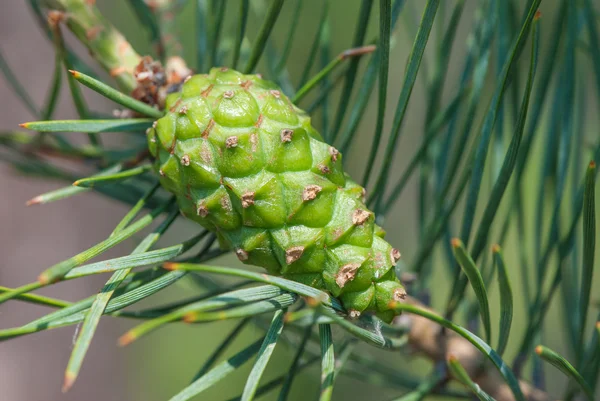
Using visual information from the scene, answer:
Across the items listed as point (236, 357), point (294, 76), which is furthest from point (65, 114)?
point (236, 357)

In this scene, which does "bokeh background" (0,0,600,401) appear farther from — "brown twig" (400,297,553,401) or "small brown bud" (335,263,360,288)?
"small brown bud" (335,263,360,288)

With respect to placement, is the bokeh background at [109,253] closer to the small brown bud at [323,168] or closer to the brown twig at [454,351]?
the brown twig at [454,351]

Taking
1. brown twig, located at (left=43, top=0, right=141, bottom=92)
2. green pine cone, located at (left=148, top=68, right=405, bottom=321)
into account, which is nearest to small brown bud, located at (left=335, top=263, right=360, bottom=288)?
green pine cone, located at (left=148, top=68, right=405, bottom=321)

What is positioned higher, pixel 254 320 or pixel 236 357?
pixel 236 357

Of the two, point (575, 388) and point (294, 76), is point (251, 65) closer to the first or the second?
point (575, 388)

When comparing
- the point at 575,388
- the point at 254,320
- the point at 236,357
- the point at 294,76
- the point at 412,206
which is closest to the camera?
the point at 236,357

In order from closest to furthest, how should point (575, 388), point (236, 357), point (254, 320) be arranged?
point (236, 357), point (575, 388), point (254, 320)

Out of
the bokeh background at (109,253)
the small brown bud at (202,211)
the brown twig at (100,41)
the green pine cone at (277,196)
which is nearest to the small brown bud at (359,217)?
the green pine cone at (277,196)

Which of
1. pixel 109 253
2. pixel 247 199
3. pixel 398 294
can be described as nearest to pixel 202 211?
pixel 247 199
